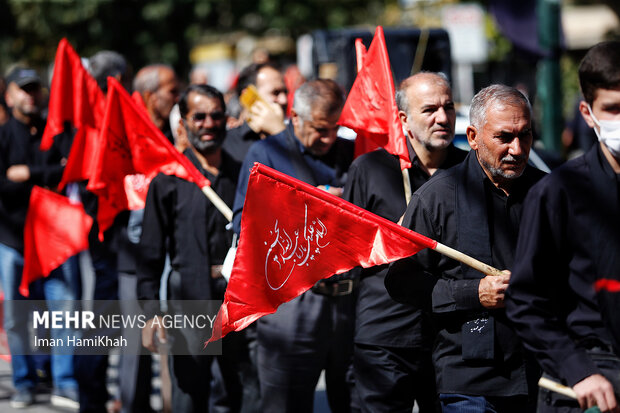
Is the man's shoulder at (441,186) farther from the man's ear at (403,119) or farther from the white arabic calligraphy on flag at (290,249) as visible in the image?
the man's ear at (403,119)

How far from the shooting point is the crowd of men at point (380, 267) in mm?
3008

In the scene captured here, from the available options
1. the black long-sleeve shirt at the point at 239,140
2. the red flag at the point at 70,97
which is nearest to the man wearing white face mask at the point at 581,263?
the black long-sleeve shirt at the point at 239,140

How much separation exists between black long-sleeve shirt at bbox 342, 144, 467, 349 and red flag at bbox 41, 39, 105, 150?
244 cm

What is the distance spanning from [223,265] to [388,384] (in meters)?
1.25

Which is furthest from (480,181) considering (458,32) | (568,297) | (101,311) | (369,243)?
(458,32)

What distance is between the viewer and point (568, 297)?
10.0 feet

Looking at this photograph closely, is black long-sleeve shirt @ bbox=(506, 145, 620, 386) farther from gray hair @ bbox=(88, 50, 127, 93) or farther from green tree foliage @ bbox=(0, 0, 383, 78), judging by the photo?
green tree foliage @ bbox=(0, 0, 383, 78)

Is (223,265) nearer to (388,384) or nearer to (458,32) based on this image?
(388,384)

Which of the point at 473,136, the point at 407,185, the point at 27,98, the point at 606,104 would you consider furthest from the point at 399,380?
the point at 27,98

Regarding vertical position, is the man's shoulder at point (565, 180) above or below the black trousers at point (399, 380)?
above

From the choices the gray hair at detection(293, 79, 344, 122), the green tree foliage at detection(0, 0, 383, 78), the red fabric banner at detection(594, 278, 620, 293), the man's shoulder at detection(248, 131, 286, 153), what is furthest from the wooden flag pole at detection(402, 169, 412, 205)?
the green tree foliage at detection(0, 0, 383, 78)

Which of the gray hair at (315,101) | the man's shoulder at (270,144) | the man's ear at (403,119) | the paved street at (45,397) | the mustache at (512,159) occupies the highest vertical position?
the gray hair at (315,101)

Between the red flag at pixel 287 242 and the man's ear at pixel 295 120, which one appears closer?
the red flag at pixel 287 242

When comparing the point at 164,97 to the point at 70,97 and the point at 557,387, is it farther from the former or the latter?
the point at 557,387
